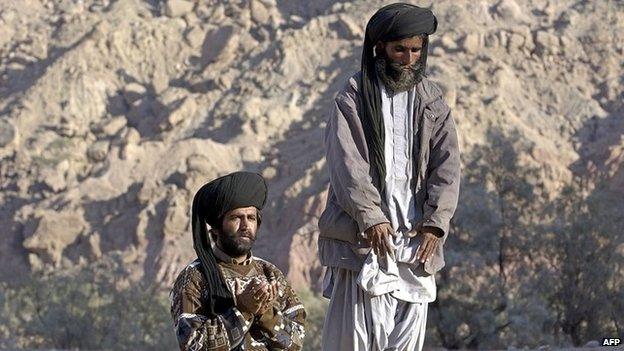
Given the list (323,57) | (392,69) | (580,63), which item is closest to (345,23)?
(323,57)

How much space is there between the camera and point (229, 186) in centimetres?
489

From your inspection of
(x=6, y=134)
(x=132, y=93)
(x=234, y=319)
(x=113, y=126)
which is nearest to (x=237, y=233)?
(x=234, y=319)

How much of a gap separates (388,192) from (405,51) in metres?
0.55

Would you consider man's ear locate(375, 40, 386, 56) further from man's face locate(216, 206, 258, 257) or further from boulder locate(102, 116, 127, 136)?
boulder locate(102, 116, 127, 136)

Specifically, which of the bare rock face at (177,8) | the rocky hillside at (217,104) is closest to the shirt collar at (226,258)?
the rocky hillside at (217,104)

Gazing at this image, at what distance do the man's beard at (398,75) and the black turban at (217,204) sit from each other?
1.13 meters

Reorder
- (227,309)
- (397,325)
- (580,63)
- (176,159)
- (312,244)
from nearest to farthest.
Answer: (227,309), (397,325), (312,244), (176,159), (580,63)

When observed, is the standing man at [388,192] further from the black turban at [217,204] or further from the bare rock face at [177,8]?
the bare rock face at [177,8]

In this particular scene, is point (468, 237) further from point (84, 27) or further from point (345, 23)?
point (84, 27)

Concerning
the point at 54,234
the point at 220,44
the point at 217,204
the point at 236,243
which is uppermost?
the point at 217,204

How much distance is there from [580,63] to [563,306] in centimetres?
1462

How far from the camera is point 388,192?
586 cm

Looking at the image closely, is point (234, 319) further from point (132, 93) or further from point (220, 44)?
point (220, 44)

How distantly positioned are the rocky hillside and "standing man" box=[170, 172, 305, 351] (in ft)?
62.1
